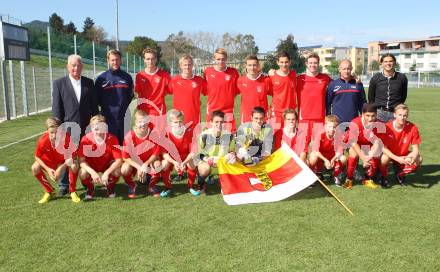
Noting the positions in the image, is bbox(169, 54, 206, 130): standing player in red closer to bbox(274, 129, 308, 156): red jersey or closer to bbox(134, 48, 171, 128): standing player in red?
bbox(134, 48, 171, 128): standing player in red

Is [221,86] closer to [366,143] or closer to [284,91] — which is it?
[284,91]

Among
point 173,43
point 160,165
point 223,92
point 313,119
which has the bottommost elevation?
point 160,165

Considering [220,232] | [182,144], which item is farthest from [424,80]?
[220,232]

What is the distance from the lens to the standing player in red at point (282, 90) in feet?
20.1

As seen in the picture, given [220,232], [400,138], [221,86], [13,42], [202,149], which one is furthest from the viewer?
[13,42]

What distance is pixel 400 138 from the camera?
18.5ft

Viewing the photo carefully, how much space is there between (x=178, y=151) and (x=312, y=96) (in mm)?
2196

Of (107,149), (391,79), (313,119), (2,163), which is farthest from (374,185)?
(2,163)

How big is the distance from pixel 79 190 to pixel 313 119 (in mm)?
3491

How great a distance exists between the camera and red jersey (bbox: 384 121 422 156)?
18.4 feet

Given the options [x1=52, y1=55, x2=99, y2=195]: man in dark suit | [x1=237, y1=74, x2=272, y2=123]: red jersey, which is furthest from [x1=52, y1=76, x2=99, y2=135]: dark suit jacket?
[x1=237, y1=74, x2=272, y2=123]: red jersey

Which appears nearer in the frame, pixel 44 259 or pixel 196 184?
pixel 44 259

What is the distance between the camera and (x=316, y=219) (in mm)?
4219

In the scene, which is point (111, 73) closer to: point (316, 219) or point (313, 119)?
point (313, 119)
